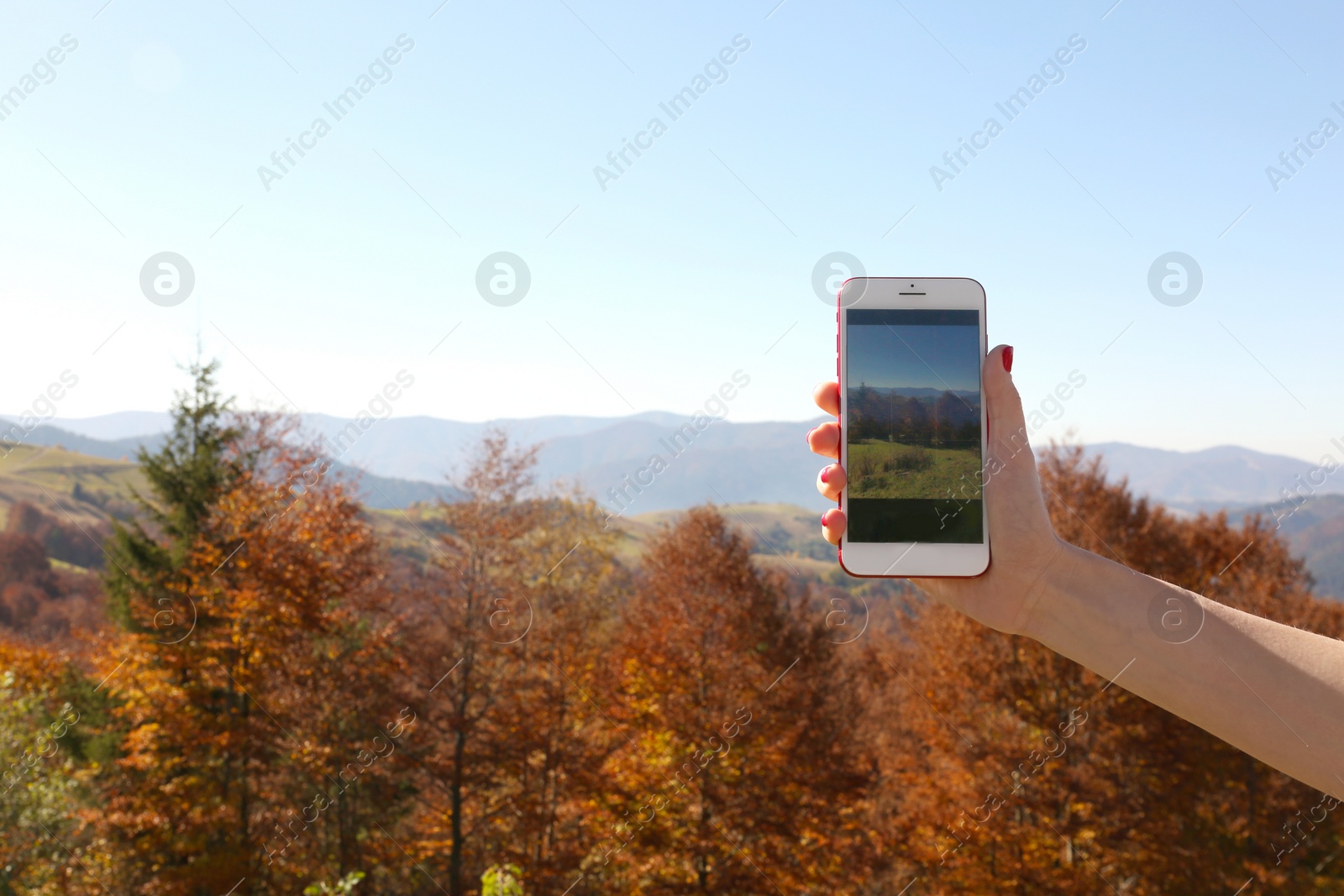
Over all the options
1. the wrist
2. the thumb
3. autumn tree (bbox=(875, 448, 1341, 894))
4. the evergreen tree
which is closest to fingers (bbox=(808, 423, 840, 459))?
the thumb

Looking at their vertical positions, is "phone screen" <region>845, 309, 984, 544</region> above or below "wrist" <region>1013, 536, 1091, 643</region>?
above

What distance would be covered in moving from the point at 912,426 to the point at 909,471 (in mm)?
180

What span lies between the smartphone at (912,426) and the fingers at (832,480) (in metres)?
0.04

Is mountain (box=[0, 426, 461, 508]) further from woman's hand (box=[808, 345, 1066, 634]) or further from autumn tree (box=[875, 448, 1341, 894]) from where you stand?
autumn tree (box=[875, 448, 1341, 894])

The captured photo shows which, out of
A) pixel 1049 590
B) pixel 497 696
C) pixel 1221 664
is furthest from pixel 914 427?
pixel 497 696

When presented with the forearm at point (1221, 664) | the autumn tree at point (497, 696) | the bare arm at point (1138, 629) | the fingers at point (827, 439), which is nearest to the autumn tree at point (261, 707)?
the autumn tree at point (497, 696)

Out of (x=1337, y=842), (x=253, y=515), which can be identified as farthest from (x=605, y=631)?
(x=1337, y=842)

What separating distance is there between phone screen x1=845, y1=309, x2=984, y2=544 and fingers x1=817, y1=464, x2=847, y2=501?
59mm

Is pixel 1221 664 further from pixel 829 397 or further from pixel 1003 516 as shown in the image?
pixel 829 397

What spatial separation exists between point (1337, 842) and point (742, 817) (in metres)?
17.4

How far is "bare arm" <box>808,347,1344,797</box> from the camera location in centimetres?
200

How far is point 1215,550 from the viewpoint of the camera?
30.0 meters

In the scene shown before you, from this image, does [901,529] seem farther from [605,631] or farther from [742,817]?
[605,631]

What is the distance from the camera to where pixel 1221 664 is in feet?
6.91
